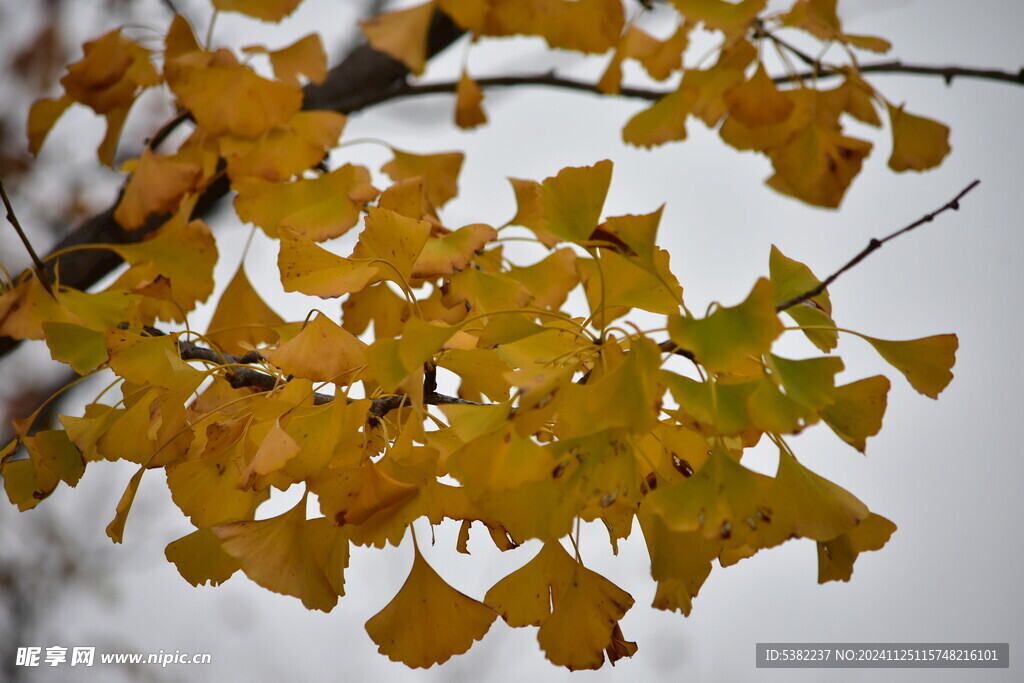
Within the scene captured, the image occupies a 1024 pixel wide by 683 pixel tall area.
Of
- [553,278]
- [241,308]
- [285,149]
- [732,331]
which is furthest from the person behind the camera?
[241,308]

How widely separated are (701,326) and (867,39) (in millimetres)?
537

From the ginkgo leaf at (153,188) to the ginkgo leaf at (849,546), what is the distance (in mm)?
518

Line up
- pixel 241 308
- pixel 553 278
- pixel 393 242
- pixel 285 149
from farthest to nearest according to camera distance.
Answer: pixel 241 308
pixel 285 149
pixel 553 278
pixel 393 242

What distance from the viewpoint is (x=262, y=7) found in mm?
687

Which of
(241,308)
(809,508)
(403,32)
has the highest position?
(403,32)

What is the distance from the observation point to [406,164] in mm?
770

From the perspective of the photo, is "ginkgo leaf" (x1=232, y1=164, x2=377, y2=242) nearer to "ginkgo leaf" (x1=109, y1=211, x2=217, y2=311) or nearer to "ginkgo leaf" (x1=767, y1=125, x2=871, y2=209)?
"ginkgo leaf" (x1=109, y1=211, x2=217, y2=311)

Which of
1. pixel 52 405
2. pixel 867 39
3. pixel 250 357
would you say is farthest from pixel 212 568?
pixel 867 39

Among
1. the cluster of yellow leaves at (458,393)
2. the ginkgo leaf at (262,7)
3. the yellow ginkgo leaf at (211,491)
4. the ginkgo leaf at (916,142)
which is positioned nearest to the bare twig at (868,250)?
the cluster of yellow leaves at (458,393)

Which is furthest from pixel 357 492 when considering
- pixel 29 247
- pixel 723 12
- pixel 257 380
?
pixel 723 12

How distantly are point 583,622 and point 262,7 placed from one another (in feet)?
1.74

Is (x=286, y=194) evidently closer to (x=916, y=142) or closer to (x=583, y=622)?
(x=583, y=622)

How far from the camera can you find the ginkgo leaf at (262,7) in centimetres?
68

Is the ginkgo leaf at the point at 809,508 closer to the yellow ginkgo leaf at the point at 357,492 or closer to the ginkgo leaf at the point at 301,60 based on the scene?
the yellow ginkgo leaf at the point at 357,492
